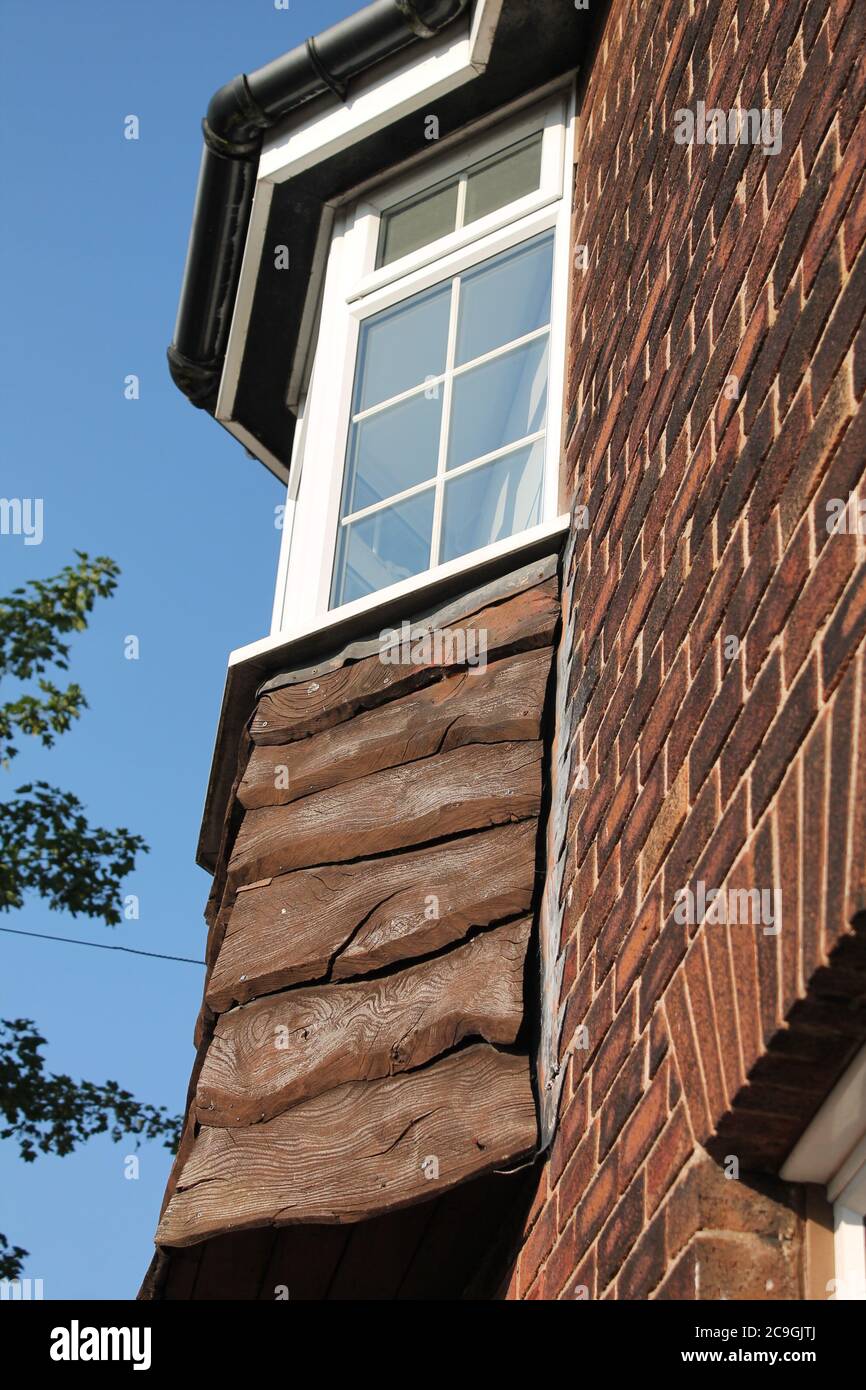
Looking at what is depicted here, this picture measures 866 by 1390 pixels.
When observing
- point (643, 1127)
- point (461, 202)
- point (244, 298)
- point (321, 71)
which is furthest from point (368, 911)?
point (321, 71)

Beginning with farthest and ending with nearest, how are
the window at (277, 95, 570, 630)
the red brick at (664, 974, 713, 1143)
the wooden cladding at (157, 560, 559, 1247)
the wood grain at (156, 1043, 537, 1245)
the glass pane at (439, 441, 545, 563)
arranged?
the window at (277, 95, 570, 630) < the glass pane at (439, 441, 545, 563) < the wooden cladding at (157, 560, 559, 1247) < the wood grain at (156, 1043, 537, 1245) < the red brick at (664, 974, 713, 1143)

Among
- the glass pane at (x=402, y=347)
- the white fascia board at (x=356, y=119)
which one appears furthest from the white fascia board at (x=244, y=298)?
the glass pane at (x=402, y=347)

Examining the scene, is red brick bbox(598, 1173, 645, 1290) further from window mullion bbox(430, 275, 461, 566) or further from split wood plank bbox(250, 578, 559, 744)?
window mullion bbox(430, 275, 461, 566)

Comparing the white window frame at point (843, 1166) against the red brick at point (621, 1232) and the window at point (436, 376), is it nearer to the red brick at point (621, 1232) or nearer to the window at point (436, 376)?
the red brick at point (621, 1232)

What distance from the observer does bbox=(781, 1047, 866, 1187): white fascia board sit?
6.95 ft

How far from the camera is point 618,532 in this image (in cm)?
348

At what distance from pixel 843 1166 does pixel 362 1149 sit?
54.3 inches

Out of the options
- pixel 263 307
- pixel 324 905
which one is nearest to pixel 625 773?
pixel 324 905

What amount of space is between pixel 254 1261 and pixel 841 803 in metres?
2.32

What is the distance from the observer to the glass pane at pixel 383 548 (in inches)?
187

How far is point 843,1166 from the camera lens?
222 centimetres

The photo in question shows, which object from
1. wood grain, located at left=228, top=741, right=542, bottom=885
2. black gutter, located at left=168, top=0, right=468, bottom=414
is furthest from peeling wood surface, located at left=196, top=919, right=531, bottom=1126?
black gutter, located at left=168, top=0, right=468, bottom=414

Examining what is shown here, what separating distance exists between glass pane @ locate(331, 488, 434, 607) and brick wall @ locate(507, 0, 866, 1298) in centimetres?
109
